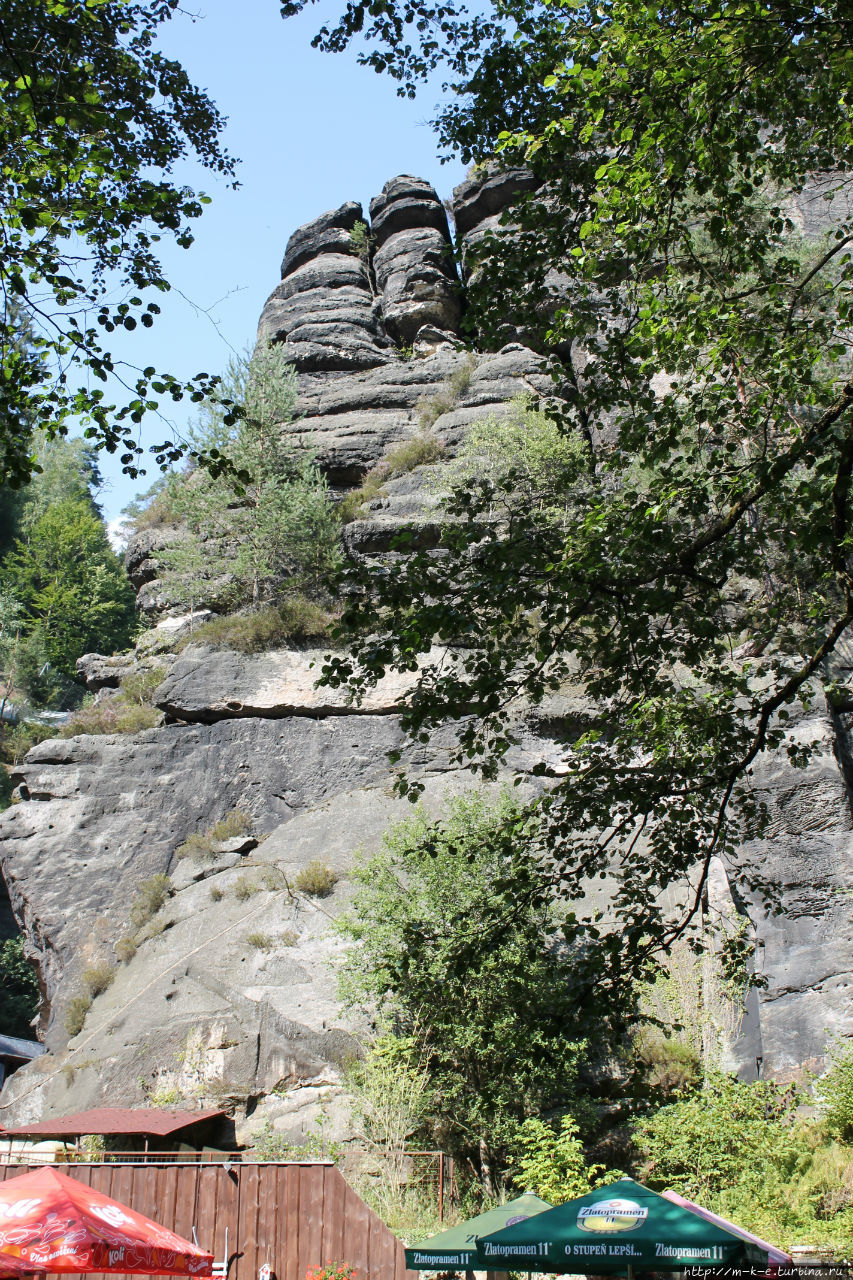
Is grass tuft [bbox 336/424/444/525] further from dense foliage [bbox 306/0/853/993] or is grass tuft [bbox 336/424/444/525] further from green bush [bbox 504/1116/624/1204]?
dense foliage [bbox 306/0/853/993]

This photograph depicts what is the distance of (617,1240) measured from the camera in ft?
19.9

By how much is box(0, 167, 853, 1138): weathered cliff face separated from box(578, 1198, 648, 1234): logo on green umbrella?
4678 mm

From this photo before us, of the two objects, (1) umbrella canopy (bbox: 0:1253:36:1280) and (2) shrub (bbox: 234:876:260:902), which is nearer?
(1) umbrella canopy (bbox: 0:1253:36:1280)

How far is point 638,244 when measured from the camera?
6719mm

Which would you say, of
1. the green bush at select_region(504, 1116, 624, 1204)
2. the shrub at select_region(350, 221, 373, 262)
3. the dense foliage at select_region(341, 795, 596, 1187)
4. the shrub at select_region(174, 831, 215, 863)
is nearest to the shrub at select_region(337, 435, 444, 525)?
the shrub at select_region(174, 831, 215, 863)

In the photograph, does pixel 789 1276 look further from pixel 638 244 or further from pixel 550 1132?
pixel 638 244

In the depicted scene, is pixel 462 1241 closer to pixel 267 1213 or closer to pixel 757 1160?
pixel 267 1213

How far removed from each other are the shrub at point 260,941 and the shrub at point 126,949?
2.82 meters

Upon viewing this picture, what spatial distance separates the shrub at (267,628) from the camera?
22.6m

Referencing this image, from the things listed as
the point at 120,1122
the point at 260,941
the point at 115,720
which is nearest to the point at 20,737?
the point at 115,720

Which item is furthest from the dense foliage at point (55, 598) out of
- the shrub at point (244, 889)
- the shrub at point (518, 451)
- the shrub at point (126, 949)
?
the shrub at point (244, 889)

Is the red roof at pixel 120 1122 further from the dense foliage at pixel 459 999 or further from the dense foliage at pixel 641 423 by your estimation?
the dense foliage at pixel 641 423

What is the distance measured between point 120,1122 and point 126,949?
5.37 m

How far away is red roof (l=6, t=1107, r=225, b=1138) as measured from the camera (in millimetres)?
12539
